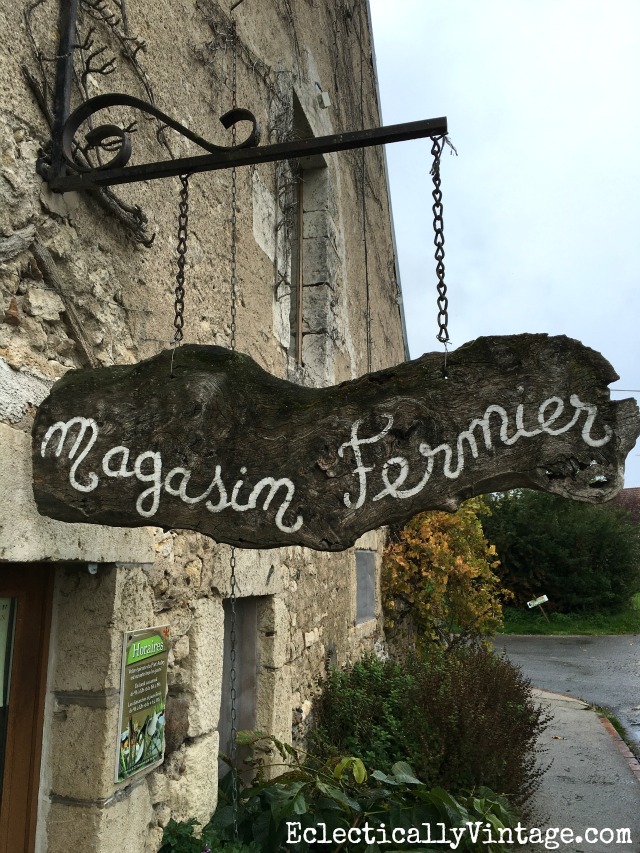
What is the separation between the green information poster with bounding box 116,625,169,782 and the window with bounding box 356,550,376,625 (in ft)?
12.0

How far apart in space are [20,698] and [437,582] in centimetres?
570

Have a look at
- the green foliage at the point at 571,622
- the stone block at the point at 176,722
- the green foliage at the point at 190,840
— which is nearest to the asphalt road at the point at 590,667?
the green foliage at the point at 571,622

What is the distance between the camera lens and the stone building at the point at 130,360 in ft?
6.16

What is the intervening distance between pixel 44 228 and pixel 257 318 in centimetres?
173

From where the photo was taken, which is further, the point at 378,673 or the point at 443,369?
the point at 378,673

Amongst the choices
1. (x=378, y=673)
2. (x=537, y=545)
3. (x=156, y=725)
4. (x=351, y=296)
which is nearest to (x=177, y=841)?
(x=156, y=725)

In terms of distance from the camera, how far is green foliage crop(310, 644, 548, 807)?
4121 millimetres

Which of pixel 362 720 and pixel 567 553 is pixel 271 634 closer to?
pixel 362 720

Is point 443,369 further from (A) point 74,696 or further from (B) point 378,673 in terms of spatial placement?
(B) point 378,673

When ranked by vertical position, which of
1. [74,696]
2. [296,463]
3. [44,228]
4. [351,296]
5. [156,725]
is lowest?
[156,725]

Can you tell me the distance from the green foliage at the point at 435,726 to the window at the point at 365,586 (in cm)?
94

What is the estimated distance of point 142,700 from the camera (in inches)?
86.4

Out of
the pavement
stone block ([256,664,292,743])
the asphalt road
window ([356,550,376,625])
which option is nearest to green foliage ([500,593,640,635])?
the asphalt road

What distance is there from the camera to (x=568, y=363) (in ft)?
4.63
